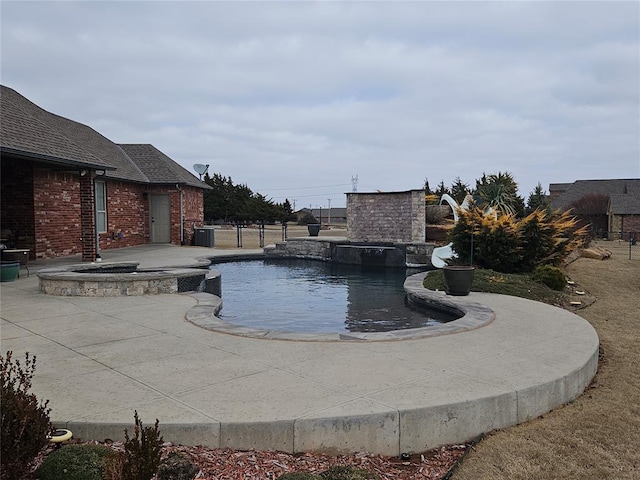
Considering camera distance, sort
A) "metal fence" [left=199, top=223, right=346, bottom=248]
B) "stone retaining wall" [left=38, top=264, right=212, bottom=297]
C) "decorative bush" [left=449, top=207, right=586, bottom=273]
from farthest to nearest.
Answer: "metal fence" [left=199, top=223, right=346, bottom=248] → "decorative bush" [left=449, top=207, right=586, bottom=273] → "stone retaining wall" [left=38, top=264, right=212, bottom=297]

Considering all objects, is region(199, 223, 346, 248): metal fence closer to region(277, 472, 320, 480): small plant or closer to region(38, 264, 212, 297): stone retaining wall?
region(38, 264, 212, 297): stone retaining wall

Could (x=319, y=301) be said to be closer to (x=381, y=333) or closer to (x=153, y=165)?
(x=381, y=333)

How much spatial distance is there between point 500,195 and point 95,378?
18.4 m

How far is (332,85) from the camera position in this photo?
1712 centimetres

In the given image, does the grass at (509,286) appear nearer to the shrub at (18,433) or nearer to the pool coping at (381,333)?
the pool coping at (381,333)

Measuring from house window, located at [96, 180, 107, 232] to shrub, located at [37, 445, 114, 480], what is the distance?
15.3 meters

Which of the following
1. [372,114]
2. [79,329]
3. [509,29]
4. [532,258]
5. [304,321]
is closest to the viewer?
[79,329]

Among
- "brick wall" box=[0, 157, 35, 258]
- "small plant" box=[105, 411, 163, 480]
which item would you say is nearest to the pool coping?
"small plant" box=[105, 411, 163, 480]

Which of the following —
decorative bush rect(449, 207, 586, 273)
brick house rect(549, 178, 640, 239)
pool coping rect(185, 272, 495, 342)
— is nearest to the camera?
pool coping rect(185, 272, 495, 342)

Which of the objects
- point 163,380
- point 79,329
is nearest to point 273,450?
point 163,380

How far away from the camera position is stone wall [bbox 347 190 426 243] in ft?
61.9

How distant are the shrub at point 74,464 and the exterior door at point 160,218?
1822cm

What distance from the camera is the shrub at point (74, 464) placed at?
237 cm

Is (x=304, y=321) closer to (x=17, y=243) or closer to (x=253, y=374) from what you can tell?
(x=253, y=374)
